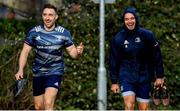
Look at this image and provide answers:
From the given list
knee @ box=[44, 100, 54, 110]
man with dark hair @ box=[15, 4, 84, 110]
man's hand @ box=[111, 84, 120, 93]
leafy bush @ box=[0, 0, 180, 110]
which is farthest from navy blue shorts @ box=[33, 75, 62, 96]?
leafy bush @ box=[0, 0, 180, 110]

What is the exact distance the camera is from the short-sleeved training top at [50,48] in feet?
30.1

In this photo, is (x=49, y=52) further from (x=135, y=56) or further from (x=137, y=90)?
(x=137, y=90)

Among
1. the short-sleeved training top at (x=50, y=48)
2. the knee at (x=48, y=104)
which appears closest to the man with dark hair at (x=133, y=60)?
the short-sleeved training top at (x=50, y=48)

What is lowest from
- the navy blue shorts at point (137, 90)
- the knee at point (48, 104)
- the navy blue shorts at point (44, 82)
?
the knee at point (48, 104)

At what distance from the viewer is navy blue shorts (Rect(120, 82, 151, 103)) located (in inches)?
354

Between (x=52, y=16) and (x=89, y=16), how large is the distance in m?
5.92

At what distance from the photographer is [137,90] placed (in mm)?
9148

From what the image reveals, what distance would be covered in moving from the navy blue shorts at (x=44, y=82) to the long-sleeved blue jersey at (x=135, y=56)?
0.81 meters

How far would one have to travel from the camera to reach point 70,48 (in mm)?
9297

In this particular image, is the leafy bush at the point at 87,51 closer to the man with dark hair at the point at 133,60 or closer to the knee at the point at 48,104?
the knee at the point at 48,104

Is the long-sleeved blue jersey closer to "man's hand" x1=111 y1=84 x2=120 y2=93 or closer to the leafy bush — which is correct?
"man's hand" x1=111 y1=84 x2=120 y2=93

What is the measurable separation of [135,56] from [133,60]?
0.22ft

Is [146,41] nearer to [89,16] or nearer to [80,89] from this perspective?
[80,89]

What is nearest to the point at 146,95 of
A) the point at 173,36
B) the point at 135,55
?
the point at 135,55
